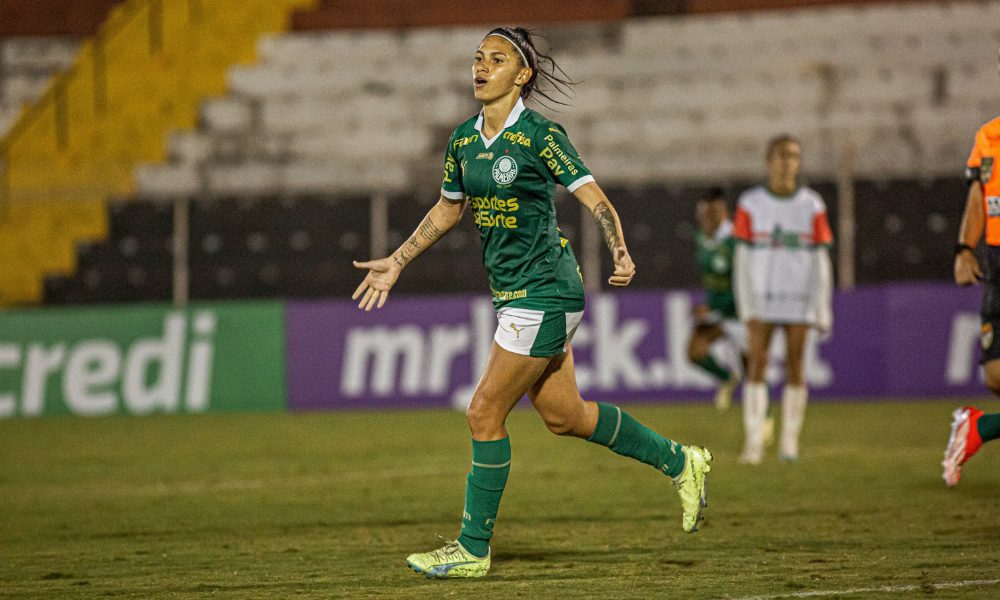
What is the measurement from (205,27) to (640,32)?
7892mm

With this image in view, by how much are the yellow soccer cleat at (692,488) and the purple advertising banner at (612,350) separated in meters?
8.31

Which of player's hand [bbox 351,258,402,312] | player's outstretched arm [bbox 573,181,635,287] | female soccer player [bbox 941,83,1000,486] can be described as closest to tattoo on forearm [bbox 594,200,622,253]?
player's outstretched arm [bbox 573,181,635,287]

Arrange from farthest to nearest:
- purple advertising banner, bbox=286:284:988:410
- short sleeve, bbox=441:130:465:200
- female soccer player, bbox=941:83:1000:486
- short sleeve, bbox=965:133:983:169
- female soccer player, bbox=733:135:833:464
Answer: purple advertising banner, bbox=286:284:988:410, female soccer player, bbox=733:135:833:464, short sleeve, bbox=965:133:983:169, female soccer player, bbox=941:83:1000:486, short sleeve, bbox=441:130:465:200

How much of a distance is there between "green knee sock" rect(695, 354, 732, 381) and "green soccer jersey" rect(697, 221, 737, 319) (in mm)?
661

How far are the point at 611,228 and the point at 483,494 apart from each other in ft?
4.22

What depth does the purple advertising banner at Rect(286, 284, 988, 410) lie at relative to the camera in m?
13.8

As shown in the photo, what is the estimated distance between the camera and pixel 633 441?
5539 mm

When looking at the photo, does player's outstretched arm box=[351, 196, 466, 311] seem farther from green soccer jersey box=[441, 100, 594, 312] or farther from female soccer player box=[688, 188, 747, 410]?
female soccer player box=[688, 188, 747, 410]

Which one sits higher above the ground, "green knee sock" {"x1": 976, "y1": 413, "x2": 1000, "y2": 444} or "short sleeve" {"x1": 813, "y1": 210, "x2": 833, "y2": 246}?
"short sleeve" {"x1": 813, "y1": 210, "x2": 833, "y2": 246}

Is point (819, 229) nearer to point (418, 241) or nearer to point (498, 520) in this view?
point (498, 520)

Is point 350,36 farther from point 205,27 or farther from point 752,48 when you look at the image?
point 752,48

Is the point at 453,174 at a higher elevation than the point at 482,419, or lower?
higher

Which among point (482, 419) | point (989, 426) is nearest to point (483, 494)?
point (482, 419)

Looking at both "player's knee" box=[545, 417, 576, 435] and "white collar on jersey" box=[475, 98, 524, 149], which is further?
"player's knee" box=[545, 417, 576, 435]
